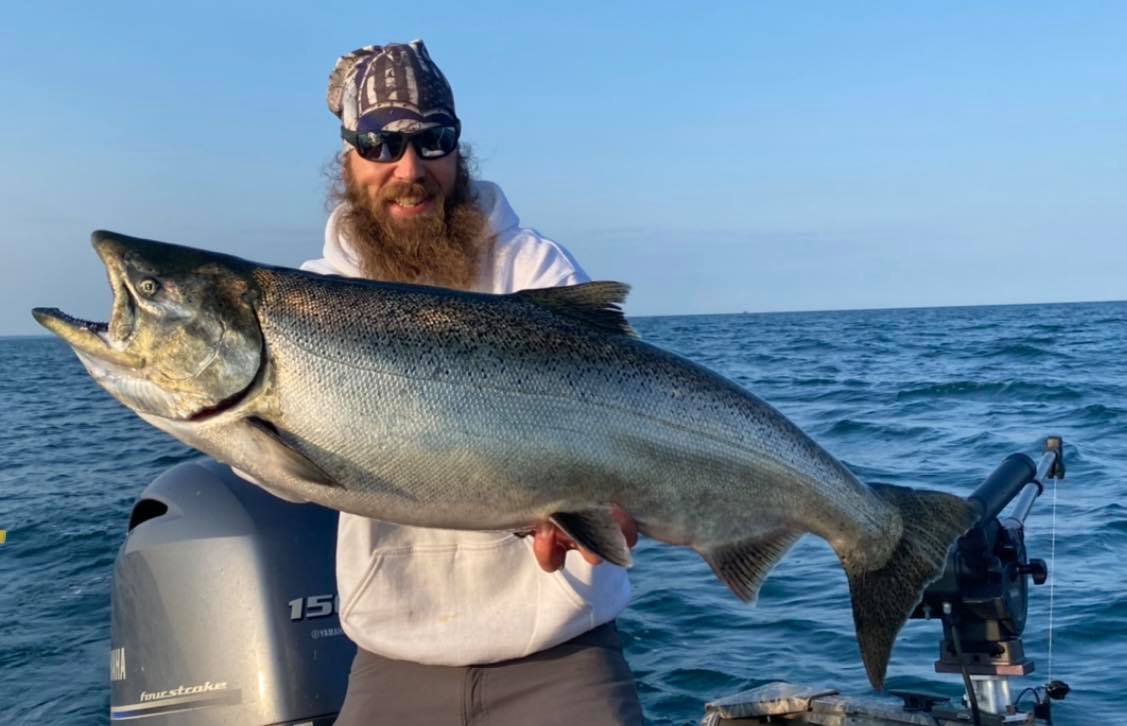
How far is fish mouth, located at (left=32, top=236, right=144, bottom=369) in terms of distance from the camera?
10.7 ft

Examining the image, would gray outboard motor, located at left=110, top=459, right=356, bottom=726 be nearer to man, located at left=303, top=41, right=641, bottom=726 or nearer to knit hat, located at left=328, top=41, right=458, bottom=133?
man, located at left=303, top=41, right=641, bottom=726

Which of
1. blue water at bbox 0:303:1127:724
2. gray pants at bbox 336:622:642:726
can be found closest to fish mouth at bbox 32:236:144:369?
gray pants at bbox 336:622:642:726

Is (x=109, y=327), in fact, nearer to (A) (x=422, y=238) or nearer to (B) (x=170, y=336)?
(B) (x=170, y=336)

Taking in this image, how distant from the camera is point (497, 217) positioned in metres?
4.34

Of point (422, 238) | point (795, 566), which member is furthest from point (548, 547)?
point (795, 566)

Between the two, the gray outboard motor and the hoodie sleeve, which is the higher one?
the hoodie sleeve

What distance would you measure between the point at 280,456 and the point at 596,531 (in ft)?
2.96

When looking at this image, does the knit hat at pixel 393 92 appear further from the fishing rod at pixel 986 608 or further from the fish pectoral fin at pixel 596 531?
the fishing rod at pixel 986 608

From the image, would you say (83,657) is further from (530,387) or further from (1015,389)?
(1015,389)

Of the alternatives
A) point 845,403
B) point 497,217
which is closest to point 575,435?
point 497,217

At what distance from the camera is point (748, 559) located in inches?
142

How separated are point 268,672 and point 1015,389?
23336 mm

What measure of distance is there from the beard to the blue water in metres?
5.02

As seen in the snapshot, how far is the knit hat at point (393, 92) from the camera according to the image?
4.20 metres
